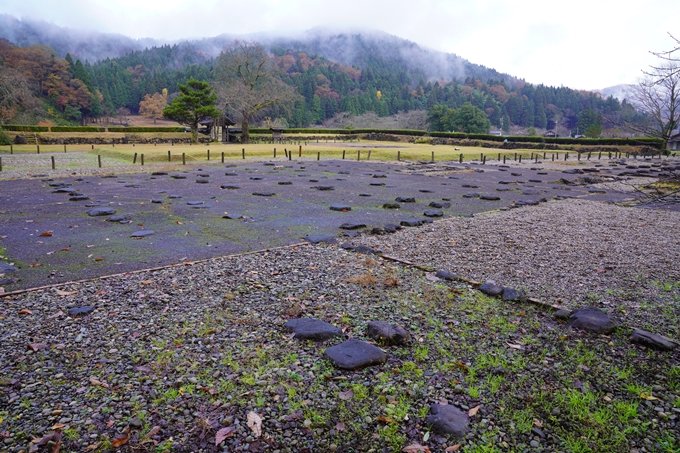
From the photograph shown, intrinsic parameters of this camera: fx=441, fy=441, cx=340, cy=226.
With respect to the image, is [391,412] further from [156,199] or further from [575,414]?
[156,199]

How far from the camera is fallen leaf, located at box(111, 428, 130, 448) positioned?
8.61ft

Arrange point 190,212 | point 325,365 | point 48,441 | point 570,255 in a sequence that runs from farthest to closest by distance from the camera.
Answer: point 190,212
point 570,255
point 325,365
point 48,441

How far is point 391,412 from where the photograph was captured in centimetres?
300

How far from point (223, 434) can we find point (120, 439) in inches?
23.9

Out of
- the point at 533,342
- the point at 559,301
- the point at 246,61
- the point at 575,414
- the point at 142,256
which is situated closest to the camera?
the point at 575,414

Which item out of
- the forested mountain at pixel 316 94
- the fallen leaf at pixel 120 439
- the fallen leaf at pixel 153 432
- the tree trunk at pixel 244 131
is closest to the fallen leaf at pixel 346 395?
the fallen leaf at pixel 153 432

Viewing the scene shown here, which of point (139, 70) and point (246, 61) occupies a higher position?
point (139, 70)

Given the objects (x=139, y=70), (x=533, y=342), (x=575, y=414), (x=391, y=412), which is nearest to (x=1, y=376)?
(x=391, y=412)

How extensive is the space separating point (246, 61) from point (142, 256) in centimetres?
4280

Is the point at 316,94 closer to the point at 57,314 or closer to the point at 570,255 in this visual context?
the point at 570,255

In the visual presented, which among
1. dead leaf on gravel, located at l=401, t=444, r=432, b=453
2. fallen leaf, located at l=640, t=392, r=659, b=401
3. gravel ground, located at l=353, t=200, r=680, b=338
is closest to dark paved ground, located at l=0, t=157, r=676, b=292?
gravel ground, located at l=353, t=200, r=680, b=338

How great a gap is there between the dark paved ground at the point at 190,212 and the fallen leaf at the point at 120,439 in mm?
3564

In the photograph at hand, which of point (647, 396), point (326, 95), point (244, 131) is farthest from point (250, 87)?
point (326, 95)

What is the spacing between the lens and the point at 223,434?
2740 millimetres
